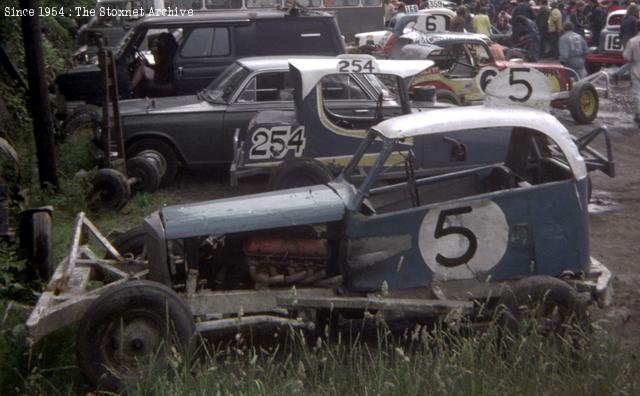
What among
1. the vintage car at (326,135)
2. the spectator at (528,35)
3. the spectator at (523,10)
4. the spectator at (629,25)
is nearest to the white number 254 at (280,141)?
the vintage car at (326,135)

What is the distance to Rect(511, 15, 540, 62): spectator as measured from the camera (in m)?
26.7

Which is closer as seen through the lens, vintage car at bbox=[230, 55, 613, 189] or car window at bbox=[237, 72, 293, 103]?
vintage car at bbox=[230, 55, 613, 189]

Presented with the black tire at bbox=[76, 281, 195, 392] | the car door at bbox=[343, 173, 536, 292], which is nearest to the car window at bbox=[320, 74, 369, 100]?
the car door at bbox=[343, 173, 536, 292]

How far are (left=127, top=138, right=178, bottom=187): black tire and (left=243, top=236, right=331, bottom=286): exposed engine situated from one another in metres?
5.70

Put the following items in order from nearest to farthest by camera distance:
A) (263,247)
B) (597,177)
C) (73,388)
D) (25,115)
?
(73,388) → (263,247) → (597,177) → (25,115)

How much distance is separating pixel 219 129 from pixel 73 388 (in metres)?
6.19

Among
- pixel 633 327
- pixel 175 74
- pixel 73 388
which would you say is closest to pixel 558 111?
pixel 175 74

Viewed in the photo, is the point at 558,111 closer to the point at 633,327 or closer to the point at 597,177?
the point at 597,177

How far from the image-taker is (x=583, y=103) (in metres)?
16.8

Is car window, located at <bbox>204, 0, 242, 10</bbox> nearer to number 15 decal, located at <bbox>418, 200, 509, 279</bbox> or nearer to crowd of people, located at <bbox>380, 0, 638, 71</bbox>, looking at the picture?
crowd of people, located at <bbox>380, 0, 638, 71</bbox>

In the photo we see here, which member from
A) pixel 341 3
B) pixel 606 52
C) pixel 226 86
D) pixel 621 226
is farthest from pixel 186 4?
pixel 621 226

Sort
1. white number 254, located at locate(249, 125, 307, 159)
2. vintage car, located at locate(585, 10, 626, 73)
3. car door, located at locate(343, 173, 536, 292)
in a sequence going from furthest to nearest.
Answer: vintage car, located at locate(585, 10, 626, 73) → white number 254, located at locate(249, 125, 307, 159) → car door, located at locate(343, 173, 536, 292)

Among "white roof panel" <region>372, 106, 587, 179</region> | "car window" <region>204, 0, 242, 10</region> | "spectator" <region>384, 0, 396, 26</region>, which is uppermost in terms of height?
"white roof panel" <region>372, 106, 587, 179</region>

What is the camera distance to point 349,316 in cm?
668
